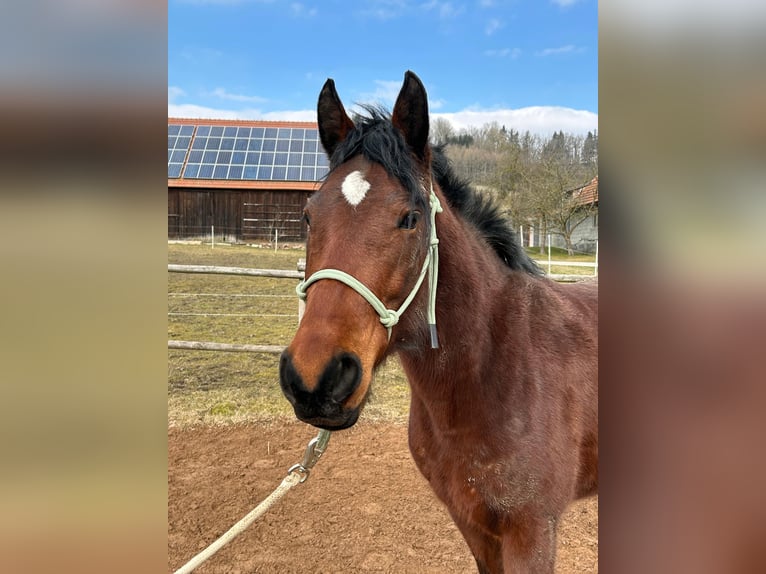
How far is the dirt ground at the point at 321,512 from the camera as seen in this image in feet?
11.0

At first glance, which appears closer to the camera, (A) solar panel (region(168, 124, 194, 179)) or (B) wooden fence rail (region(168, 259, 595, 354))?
(B) wooden fence rail (region(168, 259, 595, 354))

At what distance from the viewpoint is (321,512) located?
3.94m

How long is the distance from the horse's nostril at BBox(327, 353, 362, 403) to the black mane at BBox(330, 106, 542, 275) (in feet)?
2.09

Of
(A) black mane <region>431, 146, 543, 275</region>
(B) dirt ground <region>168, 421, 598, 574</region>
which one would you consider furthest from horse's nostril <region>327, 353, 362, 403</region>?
(B) dirt ground <region>168, 421, 598, 574</region>

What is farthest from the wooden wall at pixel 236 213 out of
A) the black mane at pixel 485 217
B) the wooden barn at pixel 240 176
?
the black mane at pixel 485 217

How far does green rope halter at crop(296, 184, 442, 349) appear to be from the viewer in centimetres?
146

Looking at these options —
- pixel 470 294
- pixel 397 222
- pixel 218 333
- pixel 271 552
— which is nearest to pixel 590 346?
pixel 470 294

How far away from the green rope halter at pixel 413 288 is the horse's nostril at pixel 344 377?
20 cm

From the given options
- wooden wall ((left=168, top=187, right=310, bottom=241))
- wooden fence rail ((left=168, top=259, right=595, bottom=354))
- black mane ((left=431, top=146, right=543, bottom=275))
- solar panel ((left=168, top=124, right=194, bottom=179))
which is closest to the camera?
black mane ((left=431, top=146, right=543, bottom=275))

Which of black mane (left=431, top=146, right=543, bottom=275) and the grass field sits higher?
black mane (left=431, top=146, right=543, bottom=275)
